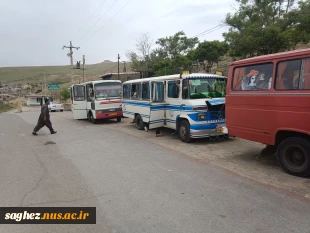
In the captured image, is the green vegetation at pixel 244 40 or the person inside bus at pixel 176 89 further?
Result: the green vegetation at pixel 244 40

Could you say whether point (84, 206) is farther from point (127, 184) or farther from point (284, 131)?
point (284, 131)

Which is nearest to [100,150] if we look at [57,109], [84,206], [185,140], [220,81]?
[185,140]

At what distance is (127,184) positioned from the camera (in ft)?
16.9

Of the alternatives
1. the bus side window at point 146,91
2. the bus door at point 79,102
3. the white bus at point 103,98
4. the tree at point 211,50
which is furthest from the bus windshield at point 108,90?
the tree at point 211,50

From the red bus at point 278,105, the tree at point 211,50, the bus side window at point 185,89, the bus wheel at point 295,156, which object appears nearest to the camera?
the red bus at point 278,105

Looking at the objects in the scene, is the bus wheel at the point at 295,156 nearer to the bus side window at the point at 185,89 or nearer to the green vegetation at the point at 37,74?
the bus side window at the point at 185,89

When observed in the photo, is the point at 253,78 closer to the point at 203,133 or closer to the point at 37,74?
the point at 203,133

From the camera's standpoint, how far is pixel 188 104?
886 centimetres

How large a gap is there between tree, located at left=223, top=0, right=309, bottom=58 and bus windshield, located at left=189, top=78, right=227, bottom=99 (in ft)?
44.8

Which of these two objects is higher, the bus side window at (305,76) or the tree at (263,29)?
the tree at (263,29)

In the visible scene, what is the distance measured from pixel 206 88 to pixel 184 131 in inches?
67.1

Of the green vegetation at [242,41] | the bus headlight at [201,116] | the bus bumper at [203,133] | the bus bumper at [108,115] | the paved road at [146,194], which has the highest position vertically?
the green vegetation at [242,41]

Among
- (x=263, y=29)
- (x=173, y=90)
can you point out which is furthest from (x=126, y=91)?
(x=263, y=29)

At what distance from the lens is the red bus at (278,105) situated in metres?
5.07
